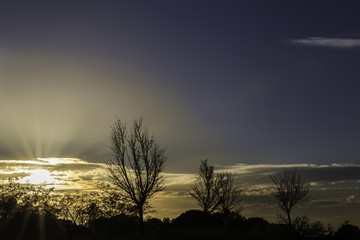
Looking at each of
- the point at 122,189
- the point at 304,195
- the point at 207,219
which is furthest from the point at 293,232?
the point at 122,189

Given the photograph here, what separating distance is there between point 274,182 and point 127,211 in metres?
15.9

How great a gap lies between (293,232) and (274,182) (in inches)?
214

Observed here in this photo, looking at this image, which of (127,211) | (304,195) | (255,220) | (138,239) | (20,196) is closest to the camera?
(138,239)

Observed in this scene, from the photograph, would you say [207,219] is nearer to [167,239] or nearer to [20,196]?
[167,239]

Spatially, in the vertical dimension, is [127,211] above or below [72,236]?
above

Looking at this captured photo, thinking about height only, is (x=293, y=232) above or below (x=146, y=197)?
below

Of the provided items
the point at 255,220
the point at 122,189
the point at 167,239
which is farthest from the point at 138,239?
the point at 255,220

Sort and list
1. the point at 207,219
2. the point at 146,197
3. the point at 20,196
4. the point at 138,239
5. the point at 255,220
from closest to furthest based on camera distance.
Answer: the point at 138,239 → the point at 146,197 → the point at 207,219 → the point at 20,196 → the point at 255,220

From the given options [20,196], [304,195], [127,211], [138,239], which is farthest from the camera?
[20,196]

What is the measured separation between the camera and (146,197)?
25.0 m

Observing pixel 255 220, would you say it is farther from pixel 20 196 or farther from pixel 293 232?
pixel 20 196

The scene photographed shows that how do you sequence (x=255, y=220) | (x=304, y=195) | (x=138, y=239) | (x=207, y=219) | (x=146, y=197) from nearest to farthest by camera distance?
(x=138, y=239)
(x=146, y=197)
(x=304, y=195)
(x=207, y=219)
(x=255, y=220)

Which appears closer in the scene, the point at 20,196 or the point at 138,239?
the point at 138,239

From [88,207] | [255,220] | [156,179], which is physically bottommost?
[255,220]
